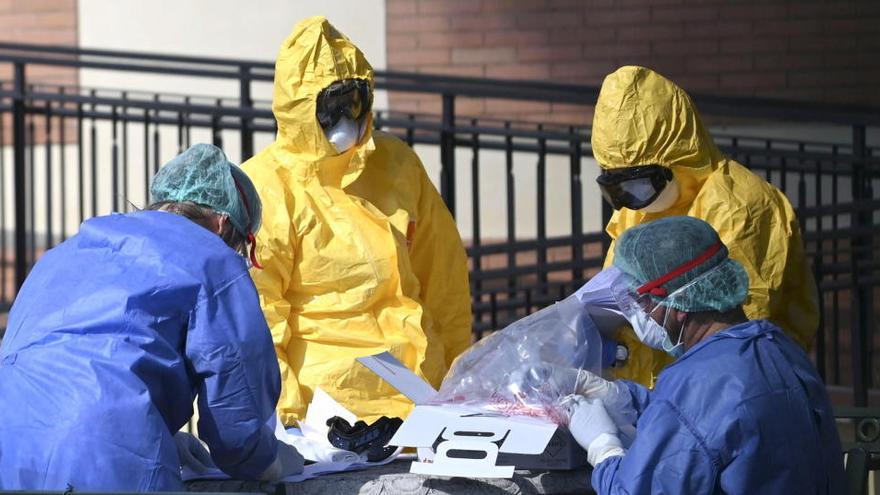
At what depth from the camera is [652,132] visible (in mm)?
4332

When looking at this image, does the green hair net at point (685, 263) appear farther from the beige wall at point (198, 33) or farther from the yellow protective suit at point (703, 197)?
the beige wall at point (198, 33)

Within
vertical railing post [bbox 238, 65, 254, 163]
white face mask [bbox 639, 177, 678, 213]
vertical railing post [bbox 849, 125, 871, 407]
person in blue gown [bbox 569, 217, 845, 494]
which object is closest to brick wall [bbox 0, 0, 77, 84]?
vertical railing post [bbox 238, 65, 254, 163]

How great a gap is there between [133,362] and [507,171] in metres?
4.57

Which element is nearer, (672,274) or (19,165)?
(672,274)

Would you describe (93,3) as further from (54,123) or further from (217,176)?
(217,176)

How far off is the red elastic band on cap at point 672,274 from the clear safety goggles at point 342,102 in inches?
56.0

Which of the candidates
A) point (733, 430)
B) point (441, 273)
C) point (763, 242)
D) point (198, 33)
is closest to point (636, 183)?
point (763, 242)

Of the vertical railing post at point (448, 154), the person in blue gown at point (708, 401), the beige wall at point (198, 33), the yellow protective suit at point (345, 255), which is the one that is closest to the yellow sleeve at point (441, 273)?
the yellow protective suit at point (345, 255)

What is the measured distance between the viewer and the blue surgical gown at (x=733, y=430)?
305 centimetres

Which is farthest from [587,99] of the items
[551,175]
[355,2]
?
[355,2]

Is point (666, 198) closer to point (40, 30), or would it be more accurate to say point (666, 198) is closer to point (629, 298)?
point (629, 298)

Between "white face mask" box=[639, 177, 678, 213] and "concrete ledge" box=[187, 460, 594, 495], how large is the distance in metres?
1.04

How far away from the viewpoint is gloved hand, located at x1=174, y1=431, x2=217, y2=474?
3.55 metres

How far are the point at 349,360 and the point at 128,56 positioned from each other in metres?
3.95
